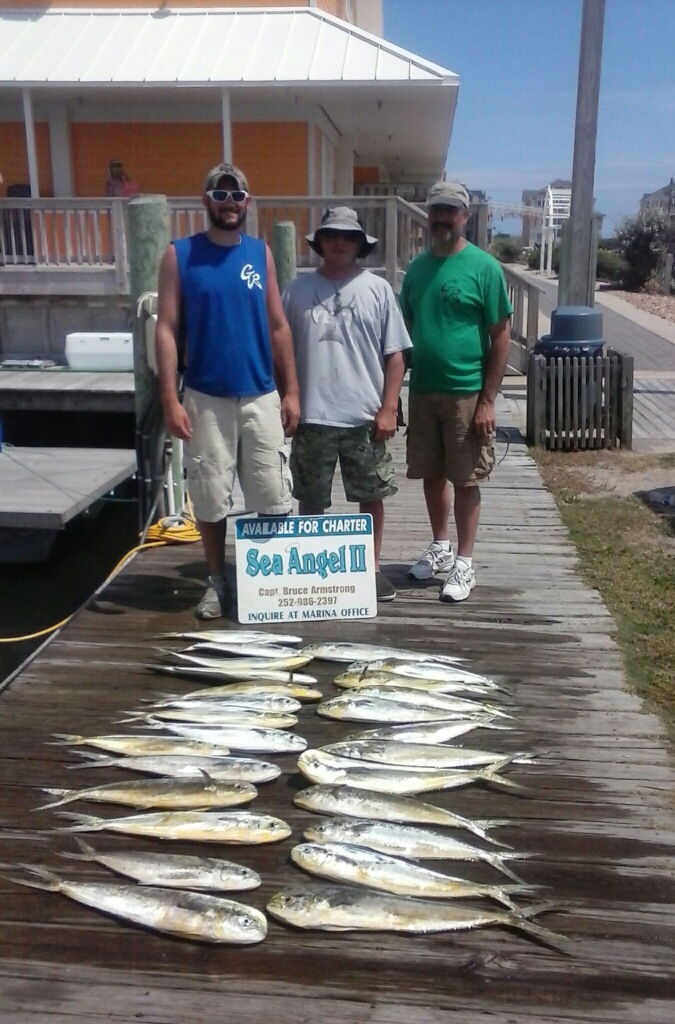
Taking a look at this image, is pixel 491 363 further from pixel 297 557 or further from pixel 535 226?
pixel 535 226

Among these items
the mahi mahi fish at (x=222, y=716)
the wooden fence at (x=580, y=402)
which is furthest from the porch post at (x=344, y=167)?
the mahi mahi fish at (x=222, y=716)

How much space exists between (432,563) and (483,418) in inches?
37.3

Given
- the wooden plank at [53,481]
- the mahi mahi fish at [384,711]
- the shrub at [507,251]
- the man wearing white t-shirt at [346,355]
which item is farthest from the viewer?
the shrub at [507,251]

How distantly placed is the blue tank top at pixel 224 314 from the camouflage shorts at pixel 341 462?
1.31ft

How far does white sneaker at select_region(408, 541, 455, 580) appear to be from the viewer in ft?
16.6

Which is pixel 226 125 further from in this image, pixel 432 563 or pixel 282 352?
pixel 282 352

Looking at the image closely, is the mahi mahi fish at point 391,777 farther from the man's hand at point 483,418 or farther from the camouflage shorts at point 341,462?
the man's hand at point 483,418

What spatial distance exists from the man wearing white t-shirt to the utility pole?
7.54m

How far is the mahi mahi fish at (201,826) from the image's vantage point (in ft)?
8.80

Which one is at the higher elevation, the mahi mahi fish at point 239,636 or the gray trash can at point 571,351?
the gray trash can at point 571,351

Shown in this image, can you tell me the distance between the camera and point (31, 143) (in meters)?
13.8

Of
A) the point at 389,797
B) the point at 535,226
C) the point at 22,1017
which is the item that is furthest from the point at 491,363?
the point at 535,226

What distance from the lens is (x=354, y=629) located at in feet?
14.3

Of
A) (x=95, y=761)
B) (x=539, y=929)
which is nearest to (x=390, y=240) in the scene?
(x=95, y=761)
